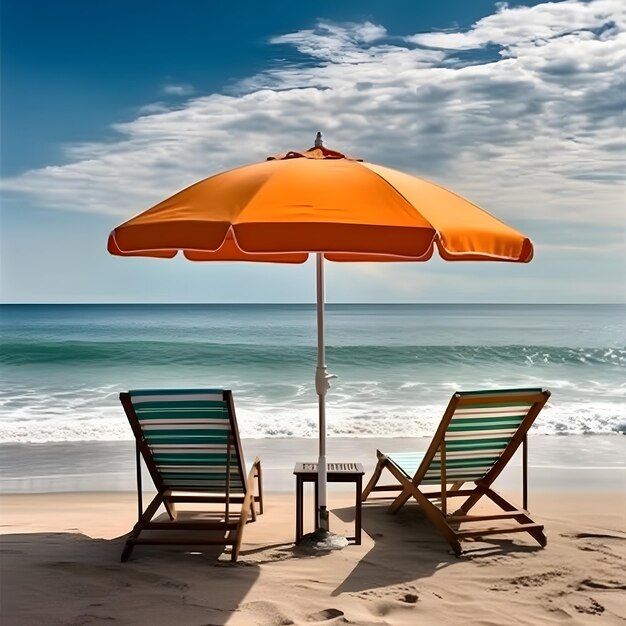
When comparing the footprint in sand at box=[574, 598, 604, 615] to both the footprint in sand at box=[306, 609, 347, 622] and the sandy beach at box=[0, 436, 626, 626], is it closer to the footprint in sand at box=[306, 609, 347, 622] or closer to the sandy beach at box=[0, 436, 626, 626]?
Result: the sandy beach at box=[0, 436, 626, 626]

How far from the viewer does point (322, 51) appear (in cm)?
2228

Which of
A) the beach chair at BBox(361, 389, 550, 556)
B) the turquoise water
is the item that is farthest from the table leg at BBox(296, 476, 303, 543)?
the turquoise water

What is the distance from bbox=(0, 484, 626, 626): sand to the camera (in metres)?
3.90

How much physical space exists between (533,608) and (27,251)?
153 ft

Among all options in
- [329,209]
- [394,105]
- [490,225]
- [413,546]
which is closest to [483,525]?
[413,546]

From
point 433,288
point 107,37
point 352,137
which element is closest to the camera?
point 352,137

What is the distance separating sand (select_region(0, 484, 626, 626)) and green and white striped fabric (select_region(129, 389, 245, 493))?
427 mm

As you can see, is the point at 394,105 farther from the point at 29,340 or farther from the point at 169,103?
the point at 29,340

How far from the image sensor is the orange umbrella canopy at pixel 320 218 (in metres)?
3.92

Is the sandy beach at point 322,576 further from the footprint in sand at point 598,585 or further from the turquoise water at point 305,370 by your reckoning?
the turquoise water at point 305,370

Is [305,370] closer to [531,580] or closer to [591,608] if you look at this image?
[531,580]

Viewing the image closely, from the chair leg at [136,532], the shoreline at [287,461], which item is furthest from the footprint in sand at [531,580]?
the shoreline at [287,461]

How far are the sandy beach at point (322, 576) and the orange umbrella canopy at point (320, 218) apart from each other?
63.6 inches

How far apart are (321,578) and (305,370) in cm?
1908
